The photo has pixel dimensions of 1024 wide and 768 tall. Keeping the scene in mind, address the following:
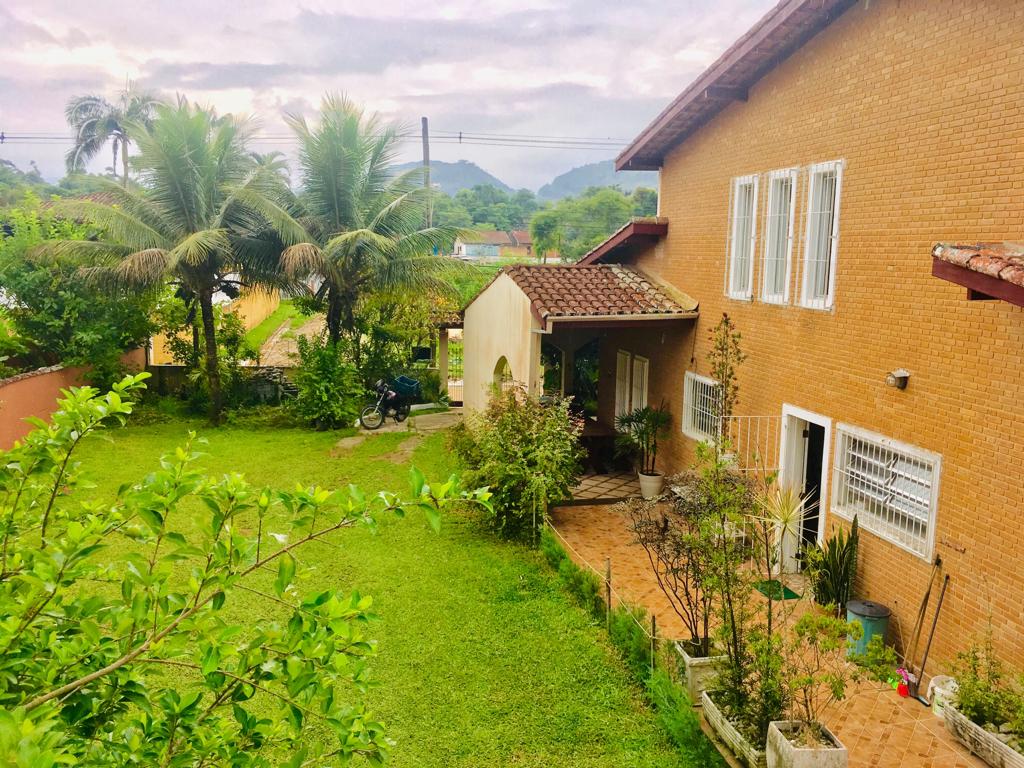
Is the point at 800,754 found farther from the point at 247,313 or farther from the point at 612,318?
the point at 247,313

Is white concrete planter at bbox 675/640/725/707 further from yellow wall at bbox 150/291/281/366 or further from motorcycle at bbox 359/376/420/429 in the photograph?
yellow wall at bbox 150/291/281/366

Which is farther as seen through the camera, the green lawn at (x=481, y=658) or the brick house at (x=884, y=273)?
the brick house at (x=884, y=273)

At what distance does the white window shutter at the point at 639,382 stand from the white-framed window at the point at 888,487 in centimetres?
660

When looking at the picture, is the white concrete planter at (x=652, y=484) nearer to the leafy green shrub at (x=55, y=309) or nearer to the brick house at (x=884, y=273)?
the brick house at (x=884, y=273)

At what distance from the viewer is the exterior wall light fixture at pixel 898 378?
8.42 m

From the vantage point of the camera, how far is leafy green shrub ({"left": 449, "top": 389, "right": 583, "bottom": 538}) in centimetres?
1255

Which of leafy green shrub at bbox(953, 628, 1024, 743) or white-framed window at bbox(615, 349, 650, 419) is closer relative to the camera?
leafy green shrub at bbox(953, 628, 1024, 743)

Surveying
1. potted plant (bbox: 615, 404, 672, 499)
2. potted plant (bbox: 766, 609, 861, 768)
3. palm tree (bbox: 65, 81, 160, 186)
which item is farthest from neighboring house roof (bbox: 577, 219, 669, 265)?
palm tree (bbox: 65, 81, 160, 186)

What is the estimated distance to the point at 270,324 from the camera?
43688 mm

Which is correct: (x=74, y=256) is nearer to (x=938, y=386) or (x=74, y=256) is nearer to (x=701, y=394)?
(x=701, y=394)

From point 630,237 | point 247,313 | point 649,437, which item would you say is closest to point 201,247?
point 630,237

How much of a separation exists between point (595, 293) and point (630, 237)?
1.83 m

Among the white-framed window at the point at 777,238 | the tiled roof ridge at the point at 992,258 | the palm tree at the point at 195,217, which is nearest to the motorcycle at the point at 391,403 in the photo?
the palm tree at the point at 195,217

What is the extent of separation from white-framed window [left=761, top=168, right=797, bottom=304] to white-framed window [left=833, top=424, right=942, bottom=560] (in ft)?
8.12
